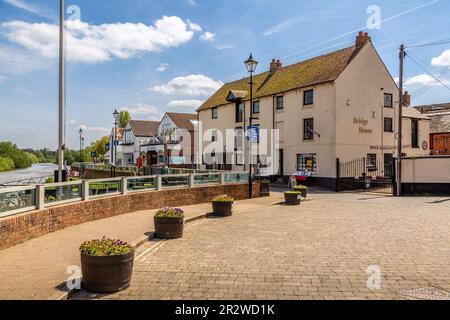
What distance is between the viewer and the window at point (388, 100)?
98.0 ft

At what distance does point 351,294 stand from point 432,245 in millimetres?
4574

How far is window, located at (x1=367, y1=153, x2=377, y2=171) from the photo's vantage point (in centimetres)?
2856

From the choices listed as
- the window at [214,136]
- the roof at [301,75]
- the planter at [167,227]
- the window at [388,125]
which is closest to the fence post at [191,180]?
the planter at [167,227]

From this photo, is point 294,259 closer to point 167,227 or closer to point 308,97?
point 167,227

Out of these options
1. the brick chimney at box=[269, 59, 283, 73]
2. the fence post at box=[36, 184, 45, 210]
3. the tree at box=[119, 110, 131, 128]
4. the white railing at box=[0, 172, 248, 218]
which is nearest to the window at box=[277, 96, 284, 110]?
the brick chimney at box=[269, 59, 283, 73]

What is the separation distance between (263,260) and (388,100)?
2676cm

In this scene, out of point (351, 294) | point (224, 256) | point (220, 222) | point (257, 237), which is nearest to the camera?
point (351, 294)

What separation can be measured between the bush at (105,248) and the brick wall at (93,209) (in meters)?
3.16

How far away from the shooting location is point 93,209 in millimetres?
11766

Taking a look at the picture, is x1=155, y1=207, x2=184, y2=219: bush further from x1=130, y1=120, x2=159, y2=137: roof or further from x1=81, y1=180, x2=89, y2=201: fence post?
x1=130, y1=120, x2=159, y2=137: roof

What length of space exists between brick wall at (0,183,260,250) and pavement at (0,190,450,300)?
1.09ft
